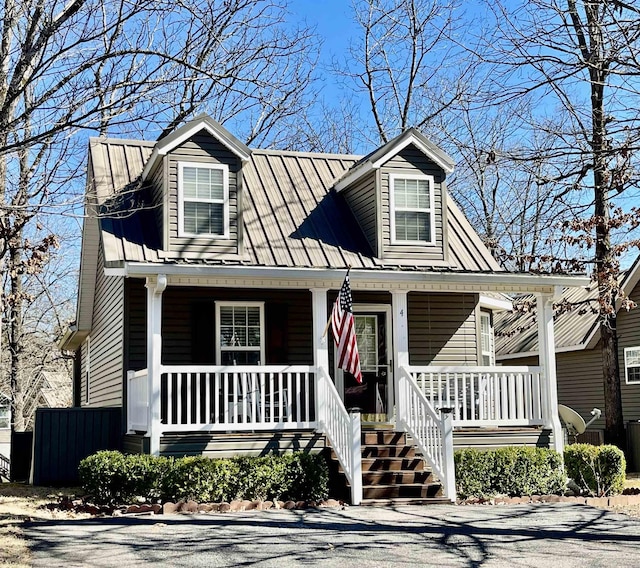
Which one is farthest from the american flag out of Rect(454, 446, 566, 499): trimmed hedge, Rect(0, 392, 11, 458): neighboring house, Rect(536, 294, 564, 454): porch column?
Rect(0, 392, 11, 458): neighboring house

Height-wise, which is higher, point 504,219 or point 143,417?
point 504,219

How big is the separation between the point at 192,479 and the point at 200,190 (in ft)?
17.4

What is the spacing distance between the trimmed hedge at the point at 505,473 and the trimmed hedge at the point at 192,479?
2.40 metres

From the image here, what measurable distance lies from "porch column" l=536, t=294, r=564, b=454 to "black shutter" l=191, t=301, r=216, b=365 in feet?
18.6

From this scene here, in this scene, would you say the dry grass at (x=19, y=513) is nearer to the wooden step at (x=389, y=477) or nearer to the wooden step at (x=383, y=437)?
the wooden step at (x=389, y=477)

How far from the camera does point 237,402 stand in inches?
565

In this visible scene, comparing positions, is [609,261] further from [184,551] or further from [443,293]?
[184,551]

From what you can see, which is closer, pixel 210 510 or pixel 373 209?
pixel 210 510

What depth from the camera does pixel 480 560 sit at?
8898 millimetres

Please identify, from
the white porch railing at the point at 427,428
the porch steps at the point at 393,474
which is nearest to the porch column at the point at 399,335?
the white porch railing at the point at 427,428

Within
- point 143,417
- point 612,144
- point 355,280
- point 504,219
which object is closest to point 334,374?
point 355,280

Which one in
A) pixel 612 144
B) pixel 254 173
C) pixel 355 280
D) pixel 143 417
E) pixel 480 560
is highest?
pixel 254 173

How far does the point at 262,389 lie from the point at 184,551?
188 inches

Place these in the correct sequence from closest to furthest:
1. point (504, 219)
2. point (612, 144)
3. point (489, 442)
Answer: point (612, 144) → point (489, 442) → point (504, 219)
